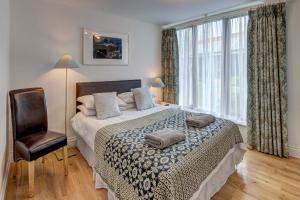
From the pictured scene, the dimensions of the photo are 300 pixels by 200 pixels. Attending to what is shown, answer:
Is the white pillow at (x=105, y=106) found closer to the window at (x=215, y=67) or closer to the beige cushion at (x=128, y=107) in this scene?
the beige cushion at (x=128, y=107)

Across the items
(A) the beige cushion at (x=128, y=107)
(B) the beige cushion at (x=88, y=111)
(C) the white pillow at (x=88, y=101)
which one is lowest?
(B) the beige cushion at (x=88, y=111)

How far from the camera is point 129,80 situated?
4.05 meters

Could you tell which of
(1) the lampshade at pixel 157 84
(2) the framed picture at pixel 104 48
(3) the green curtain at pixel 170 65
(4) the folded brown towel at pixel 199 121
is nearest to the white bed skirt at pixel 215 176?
(4) the folded brown towel at pixel 199 121

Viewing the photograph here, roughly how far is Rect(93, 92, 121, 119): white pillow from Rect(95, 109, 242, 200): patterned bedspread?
481 mm

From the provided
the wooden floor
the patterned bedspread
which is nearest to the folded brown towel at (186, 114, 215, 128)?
the patterned bedspread

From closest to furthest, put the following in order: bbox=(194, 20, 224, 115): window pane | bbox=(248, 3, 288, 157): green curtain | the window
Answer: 1. bbox=(248, 3, 288, 157): green curtain
2. the window
3. bbox=(194, 20, 224, 115): window pane

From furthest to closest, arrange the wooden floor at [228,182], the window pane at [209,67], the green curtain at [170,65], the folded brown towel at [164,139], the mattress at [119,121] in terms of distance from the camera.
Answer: the green curtain at [170,65]
the window pane at [209,67]
the wooden floor at [228,182]
the mattress at [119,121]
the folded brown towel at [164,139]

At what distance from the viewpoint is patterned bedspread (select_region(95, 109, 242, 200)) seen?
1.48 m

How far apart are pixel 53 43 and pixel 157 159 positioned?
104 inches

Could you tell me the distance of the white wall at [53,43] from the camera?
2.80 metres

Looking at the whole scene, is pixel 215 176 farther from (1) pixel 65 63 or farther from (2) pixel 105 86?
(1) pixel 65 63

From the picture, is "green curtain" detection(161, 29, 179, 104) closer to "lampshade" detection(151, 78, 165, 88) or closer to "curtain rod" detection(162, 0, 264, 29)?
"curtain rod" detection(162, 0, 264, 29)

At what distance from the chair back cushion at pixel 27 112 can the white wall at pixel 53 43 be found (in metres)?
0.48

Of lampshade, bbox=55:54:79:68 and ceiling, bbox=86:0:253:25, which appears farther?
ceiling, bbox=86:0:253:25
